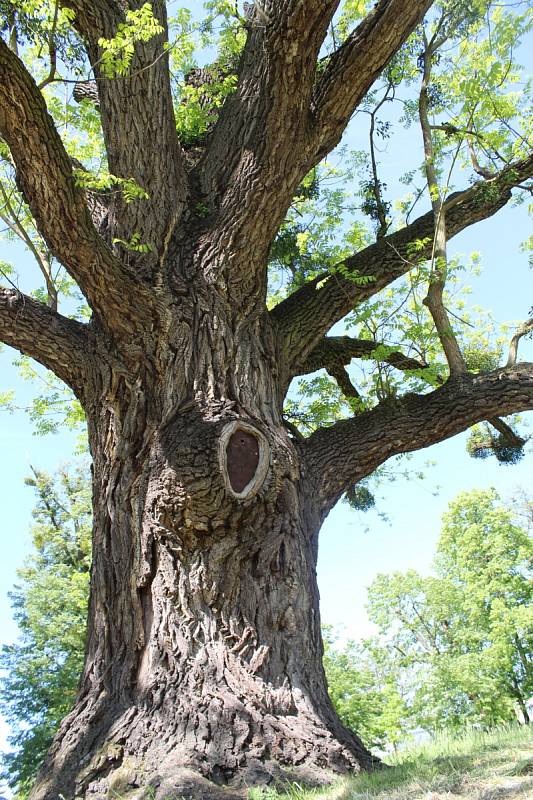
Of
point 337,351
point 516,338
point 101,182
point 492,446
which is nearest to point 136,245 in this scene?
point 101,182

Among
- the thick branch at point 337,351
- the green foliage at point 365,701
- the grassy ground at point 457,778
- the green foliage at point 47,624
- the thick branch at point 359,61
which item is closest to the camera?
the grassy ground at point 457,778

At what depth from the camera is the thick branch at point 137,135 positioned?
259 inches

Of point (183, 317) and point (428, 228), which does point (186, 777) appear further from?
point (428, 228)

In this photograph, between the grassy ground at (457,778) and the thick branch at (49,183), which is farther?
the thick branch at (49,183)

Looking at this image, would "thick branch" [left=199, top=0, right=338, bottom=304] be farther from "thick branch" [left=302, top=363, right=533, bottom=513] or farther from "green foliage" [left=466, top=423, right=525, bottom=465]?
"green foliage" [left=466, top=423, right=525, bottom=465]

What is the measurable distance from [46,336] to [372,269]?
3.49 meters

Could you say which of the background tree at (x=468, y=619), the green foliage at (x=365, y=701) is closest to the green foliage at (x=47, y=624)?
the green foliage at (x=365, y=701)

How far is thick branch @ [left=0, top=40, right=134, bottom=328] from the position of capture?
4730 mm

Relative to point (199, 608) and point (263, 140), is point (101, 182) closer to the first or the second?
point (263, 140)

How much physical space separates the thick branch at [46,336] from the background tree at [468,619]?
66.8 feet

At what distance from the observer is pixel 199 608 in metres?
4.81

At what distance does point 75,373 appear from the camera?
19.7ft

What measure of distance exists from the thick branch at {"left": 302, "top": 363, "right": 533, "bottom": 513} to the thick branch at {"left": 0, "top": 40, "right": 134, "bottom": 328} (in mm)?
2581

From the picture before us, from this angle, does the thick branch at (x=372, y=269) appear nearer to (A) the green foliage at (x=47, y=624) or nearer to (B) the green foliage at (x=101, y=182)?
(B) the green foliage at (x=101, y=182)
